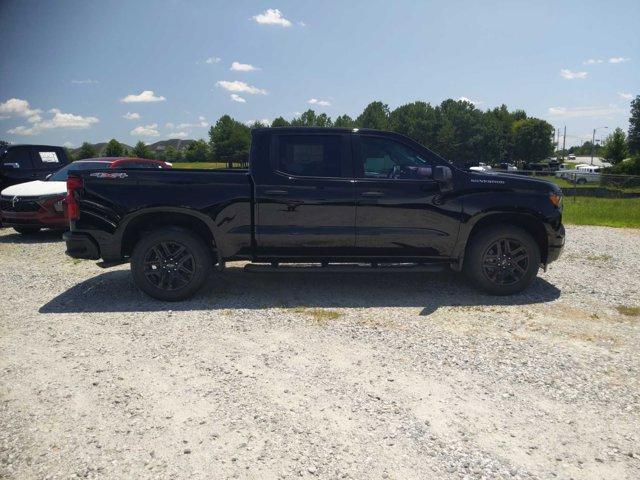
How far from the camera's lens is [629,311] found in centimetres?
522

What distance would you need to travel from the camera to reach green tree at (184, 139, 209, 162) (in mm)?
97781

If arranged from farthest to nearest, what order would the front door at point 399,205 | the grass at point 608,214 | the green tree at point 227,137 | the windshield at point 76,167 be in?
1. the green tree at point 227,137
2. the grass at point 608,214
3. the windshield at point 76,167
4. the front door at point 399,205

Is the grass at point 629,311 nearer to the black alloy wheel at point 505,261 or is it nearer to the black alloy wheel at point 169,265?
the black alloy wheel at point 505,261

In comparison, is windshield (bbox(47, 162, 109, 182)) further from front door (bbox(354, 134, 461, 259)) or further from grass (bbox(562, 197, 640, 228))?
grass (bbox(562, 197, 640, 228))

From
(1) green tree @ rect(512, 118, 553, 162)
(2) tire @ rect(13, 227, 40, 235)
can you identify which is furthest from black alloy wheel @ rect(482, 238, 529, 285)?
(1) green tree @ rect(512, 118, 553, 162)

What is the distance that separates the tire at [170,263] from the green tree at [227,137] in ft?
286

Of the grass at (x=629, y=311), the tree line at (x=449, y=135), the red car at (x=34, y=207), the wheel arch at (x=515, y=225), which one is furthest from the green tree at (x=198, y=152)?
the grass at (x=629, y=311)

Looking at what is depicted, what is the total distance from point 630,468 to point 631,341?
7.09ft

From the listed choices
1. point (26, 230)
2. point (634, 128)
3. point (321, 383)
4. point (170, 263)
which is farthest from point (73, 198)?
point (634, 128)

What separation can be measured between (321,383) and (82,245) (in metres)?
3.40

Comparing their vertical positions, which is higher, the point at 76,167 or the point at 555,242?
the point at 76,167

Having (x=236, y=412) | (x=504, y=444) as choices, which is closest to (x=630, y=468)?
(x=504, y=444)

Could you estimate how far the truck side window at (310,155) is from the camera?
5.44m

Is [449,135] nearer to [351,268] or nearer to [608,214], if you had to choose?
[608,214]
